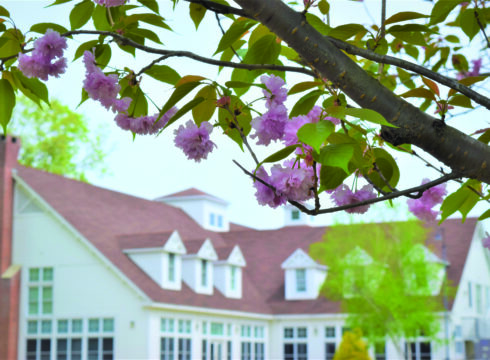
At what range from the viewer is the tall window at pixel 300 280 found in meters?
29.4

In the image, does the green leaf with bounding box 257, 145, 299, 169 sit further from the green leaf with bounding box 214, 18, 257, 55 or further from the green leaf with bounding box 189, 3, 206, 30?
the green leaf with bounding box 189, 3, 206, 30

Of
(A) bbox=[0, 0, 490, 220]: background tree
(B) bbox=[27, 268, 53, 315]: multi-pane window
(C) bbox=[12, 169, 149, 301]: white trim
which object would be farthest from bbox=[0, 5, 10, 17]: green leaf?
(B) bbox=[27, 268, 53, 315]: multi-pane window

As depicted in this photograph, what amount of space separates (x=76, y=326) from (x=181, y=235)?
761cm

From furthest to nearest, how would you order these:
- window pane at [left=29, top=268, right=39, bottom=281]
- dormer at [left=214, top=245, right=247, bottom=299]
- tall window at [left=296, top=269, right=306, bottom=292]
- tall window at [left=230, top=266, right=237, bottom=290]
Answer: tall window at [left=296, top=269, right=306, bottom=292]
tall window at [left=230, top=266, right=237, bottom=290]
dormer at [left=214, top=245, right=247, bottom=299]
window pane at [left=29, top=268, right=39, bottom=281]

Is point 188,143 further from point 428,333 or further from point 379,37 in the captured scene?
point 428,333

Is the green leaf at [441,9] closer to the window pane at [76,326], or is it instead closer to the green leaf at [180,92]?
the green leaf at [180,92]

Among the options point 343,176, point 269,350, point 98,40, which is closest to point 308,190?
point 343,176

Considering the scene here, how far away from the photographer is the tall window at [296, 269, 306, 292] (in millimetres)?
29406

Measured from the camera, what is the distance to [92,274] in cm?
2331

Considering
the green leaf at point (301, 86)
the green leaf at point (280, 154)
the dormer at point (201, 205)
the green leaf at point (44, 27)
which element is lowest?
the green leaf at point (280, 154)

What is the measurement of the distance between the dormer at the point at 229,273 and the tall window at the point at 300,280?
7.80 feet

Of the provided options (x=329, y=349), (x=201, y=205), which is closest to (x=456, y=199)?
(x=329, y=349)

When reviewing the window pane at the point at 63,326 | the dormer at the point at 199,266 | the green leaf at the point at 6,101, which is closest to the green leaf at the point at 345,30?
the green leaf at the point at 6,101

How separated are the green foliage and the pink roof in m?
2.15
